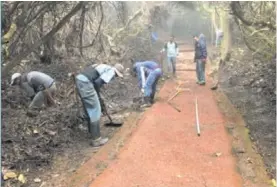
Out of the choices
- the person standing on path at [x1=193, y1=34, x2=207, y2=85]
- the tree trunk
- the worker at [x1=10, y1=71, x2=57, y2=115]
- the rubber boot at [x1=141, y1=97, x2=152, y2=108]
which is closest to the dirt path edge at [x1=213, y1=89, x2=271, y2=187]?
the rubber boot at [x1=141, y1=97, x2=152, y2=108]

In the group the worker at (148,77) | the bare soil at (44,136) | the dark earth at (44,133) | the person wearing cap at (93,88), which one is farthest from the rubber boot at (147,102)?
the person wearing cap at (93,88)

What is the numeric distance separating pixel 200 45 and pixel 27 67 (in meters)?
5.92

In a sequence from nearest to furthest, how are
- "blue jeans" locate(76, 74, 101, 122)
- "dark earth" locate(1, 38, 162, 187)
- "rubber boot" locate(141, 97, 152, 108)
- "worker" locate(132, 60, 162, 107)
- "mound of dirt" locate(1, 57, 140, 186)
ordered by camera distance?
"dark earth" locate(1, 38, 162, 187), "mound of dirt" locate(1, 57, 140, 186), "blue jeans" locate(76, 74, 101, 122), "worker" locate(132, 60, 162, 107), "rubber boot" locate(141, 97, 152, 108)

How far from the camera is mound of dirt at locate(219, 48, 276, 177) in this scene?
10.2 m

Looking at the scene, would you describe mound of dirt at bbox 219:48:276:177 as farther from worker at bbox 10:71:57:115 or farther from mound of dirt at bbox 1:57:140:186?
worker at bbox 10:71:57:115

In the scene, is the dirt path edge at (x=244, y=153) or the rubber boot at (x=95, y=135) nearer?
the dirt path edge at (x=244, y=153)

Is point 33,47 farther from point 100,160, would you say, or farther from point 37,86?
point 37,86

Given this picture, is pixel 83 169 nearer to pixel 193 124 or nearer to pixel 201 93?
pixel 193 124

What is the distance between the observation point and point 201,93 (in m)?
17.6

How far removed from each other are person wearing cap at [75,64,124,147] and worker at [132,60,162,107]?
12.1 ft

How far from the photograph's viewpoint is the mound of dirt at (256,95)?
1025cm

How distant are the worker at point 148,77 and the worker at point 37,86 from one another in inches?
108

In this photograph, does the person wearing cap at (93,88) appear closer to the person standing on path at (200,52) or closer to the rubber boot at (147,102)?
the rubber boot at (147,102)

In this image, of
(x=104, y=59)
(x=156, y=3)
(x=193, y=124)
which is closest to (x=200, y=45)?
(x=104, y=59)
